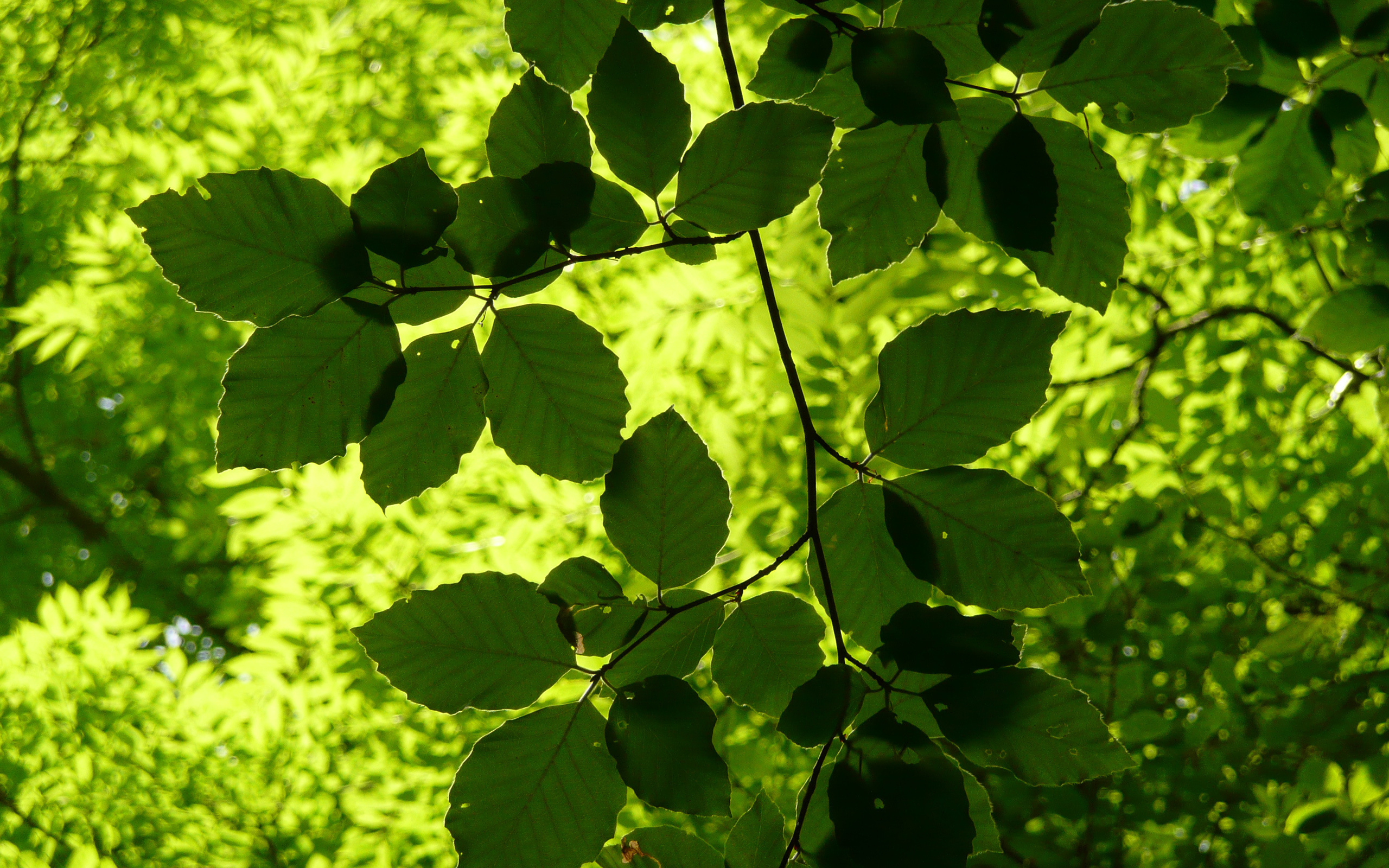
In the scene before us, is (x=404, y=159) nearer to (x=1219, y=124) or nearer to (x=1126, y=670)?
(x=1219, y=124)

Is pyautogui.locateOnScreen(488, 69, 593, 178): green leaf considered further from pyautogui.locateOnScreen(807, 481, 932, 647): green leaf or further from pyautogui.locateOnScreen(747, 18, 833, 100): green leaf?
pyautogui.locateOnScreen(807, 481, 932, 647): green leaf

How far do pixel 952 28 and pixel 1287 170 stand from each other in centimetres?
73

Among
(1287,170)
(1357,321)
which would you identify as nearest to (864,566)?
(1287,170)

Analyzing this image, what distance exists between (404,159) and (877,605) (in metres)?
0.46

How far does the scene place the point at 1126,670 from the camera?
1971mm

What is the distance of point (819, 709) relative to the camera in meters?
0.58

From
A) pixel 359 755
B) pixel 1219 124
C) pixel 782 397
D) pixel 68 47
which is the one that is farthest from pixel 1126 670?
pixel 68 47

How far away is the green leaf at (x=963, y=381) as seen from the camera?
0.60 m

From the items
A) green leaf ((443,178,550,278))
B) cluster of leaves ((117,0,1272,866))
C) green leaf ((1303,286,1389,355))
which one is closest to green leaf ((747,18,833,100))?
cluster of leaves ((117,0,1272,866))

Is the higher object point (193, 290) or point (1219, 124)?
point (193, 290)

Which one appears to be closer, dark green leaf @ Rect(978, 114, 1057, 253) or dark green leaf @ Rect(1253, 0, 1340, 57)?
dark green leaf @ Rect(978, 114, 1057, 253)

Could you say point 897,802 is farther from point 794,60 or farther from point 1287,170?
point 1287,170

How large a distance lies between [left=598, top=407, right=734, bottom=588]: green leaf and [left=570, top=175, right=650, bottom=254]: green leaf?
0.13 metres

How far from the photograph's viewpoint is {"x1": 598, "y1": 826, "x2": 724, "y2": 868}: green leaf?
0.63 m
